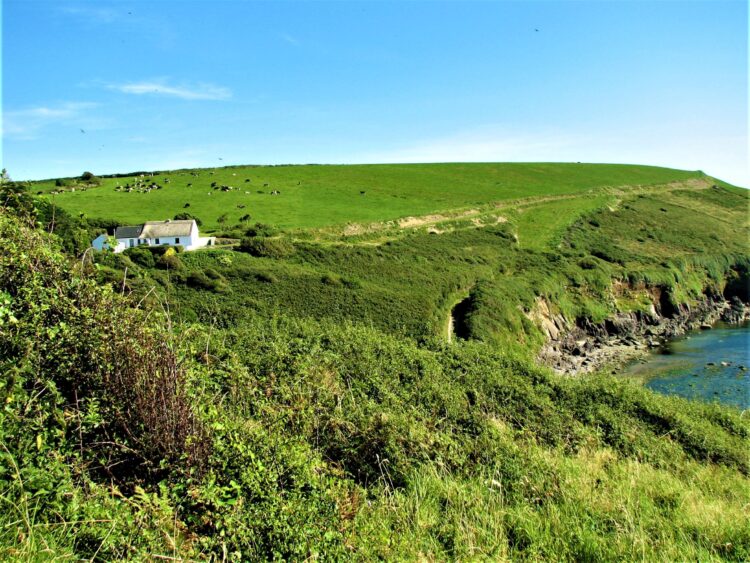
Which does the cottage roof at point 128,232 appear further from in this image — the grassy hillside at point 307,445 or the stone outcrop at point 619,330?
the stone outcrop at point 619,330

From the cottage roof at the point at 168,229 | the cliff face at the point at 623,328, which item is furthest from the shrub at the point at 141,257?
the cliff face at the point at 623,328

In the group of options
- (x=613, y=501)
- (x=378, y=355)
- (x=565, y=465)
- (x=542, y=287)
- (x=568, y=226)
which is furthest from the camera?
(x=568, y=226)

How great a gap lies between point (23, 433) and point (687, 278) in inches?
2719

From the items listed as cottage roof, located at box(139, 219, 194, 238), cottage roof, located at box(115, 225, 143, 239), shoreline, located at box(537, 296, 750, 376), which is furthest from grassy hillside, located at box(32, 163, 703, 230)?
shoreline, located at box(537, 296, 750, 376)

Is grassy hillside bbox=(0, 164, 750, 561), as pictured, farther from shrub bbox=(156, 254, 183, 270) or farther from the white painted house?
the white painted house

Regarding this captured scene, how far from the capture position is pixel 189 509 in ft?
21.6

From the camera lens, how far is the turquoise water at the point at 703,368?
3111 cm

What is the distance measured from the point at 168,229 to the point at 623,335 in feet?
168

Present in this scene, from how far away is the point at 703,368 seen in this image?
1458 inches

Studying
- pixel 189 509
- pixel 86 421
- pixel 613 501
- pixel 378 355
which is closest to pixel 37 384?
pixel 86 421

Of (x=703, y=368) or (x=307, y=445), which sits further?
(x=703, y=368)

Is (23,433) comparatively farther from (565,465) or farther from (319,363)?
(319,363)

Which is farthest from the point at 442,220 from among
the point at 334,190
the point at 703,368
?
the point at 703,368

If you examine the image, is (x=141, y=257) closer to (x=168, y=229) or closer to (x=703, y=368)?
(x=168, y=229)
